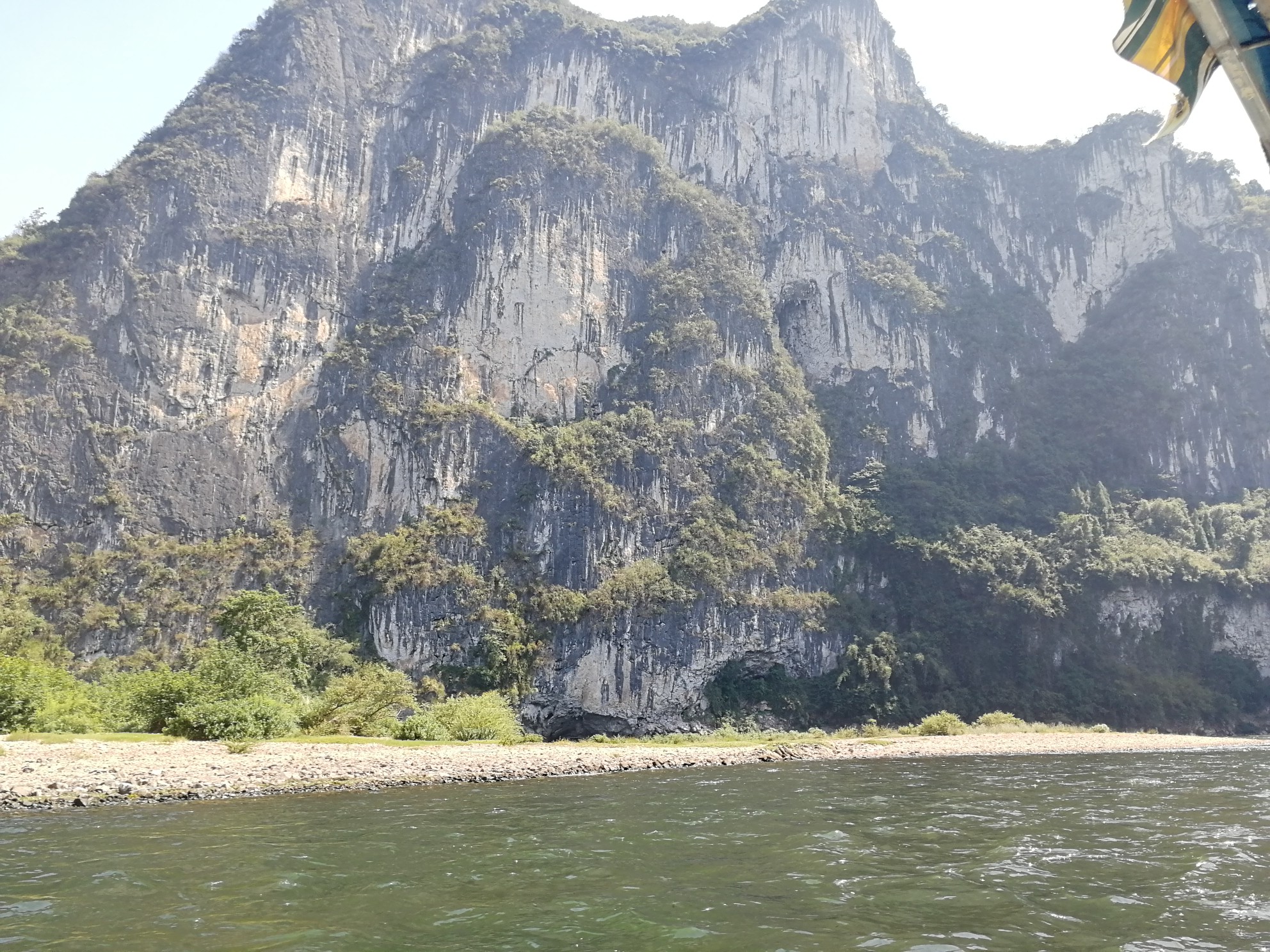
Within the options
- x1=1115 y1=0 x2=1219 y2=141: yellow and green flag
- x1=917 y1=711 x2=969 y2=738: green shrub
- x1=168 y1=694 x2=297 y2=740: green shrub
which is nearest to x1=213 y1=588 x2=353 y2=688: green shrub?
x1=168 y1=694 x2=297 y2=740: green shrub

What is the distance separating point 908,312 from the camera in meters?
101

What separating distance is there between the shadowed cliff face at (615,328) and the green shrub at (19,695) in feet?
100

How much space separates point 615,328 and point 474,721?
55173 millimetres

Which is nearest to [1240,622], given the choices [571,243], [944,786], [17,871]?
[944,786]

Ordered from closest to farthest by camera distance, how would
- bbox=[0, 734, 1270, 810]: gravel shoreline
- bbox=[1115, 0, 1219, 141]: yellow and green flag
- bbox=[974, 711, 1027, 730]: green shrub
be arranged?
bbox=[1115, 0, 1219, 141]: yellow and green flag, bbox=[0, 734, 1270, 810]: gravel shoreline, bbox=[974, 711, 1027, 730]: green shrub

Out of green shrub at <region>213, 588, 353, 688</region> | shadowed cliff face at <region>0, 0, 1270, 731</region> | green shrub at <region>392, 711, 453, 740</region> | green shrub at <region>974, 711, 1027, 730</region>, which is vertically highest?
shadowed cliff face at <region>0, 0, 1270, 731</region>

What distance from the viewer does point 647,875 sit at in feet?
35.9

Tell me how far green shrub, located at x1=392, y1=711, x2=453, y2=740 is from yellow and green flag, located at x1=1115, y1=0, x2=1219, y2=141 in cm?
3654

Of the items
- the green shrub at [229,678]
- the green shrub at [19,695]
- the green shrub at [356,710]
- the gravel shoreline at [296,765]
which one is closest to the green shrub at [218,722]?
the green shrub at [229,678]

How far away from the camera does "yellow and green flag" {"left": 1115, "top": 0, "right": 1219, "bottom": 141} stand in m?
3.45

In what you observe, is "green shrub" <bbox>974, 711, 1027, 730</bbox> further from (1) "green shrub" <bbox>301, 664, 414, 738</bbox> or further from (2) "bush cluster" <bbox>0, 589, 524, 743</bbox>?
(1) "green shrub" <bbox>301, 664, 414, 738</bbox>

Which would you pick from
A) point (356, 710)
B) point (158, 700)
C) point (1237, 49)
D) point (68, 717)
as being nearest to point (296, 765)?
point (158, 700)

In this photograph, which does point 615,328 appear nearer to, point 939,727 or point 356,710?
point 939,727

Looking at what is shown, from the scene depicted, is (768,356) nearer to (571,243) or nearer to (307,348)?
(571,243)
